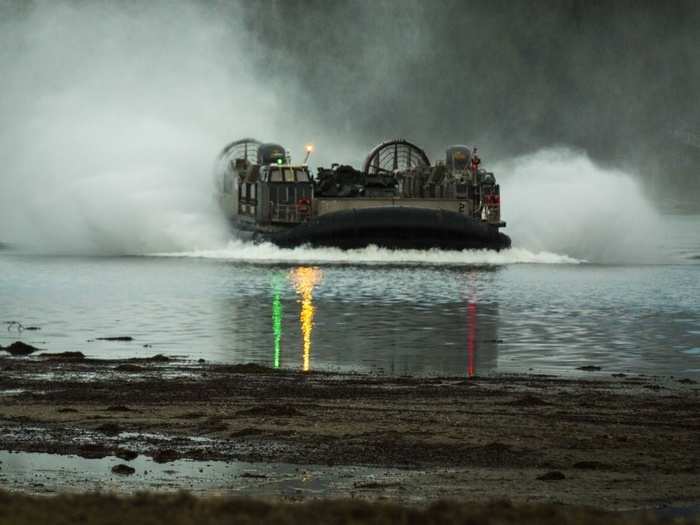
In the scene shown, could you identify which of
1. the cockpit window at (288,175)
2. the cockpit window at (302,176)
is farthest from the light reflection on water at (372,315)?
the cockpit window at (302,176)

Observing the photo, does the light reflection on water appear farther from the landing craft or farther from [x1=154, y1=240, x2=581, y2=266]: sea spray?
the landing craft

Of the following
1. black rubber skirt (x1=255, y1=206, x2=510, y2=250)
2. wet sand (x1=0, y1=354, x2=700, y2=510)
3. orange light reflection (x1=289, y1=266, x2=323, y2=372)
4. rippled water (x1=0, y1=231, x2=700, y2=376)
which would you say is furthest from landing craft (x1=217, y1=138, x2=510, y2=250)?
wet sand (x1=0, y1=354, x2=700, y2=510)

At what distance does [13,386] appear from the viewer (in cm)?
1513

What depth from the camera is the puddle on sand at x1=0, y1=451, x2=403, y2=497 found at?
402 inches

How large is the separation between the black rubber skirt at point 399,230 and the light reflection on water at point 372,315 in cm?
215

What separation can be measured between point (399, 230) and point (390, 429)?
33.9 m

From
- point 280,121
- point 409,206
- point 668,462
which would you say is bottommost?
point 668,462

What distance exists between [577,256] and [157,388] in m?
40.1

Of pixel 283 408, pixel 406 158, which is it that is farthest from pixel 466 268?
pixel 283 408

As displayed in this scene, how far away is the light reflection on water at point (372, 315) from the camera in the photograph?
1944 cm

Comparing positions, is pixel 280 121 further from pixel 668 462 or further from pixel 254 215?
pixel 668 462

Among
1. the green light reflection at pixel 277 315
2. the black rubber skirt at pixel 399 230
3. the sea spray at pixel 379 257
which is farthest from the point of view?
the black rubber skirt at pixel 399 230

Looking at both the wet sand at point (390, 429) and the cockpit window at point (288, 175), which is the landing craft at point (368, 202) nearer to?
the cockpit window at point (288, 175)

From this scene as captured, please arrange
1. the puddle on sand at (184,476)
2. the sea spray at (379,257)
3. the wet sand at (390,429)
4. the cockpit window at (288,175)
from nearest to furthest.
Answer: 1. the puddle on sand at (184,476)
2. the wet sand at (390,429)
3. the sea spray at (379,257)
4. the cockpit window at (288,175)
